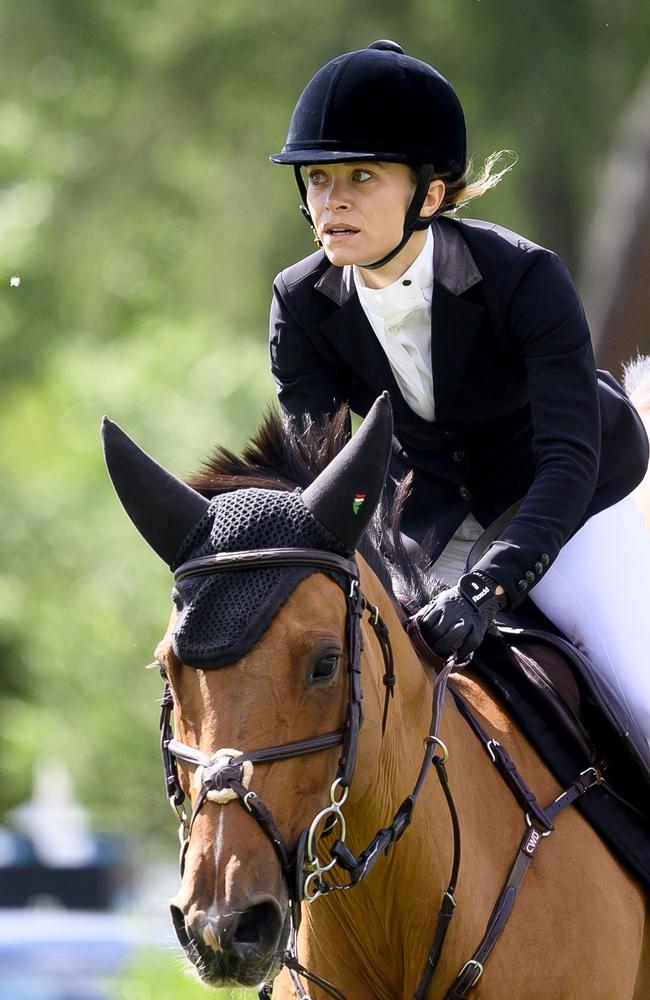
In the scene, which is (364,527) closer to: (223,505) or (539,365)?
(223,505)

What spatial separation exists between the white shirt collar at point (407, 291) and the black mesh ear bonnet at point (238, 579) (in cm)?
104

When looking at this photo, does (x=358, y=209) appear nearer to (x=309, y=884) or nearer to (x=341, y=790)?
(x=341, y=790)

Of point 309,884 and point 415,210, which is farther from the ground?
point 415,210

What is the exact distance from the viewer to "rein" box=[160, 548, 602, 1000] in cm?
281

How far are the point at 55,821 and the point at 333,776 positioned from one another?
514 inches

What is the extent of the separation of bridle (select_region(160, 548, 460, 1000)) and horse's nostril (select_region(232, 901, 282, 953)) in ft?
0.28

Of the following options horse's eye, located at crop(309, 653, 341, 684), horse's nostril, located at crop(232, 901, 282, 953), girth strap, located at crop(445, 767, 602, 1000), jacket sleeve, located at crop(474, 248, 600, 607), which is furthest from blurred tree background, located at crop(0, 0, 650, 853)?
horse's nostril, located at crop(232, 901, 282, 953)

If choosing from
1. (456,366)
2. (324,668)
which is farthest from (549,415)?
(324,668)

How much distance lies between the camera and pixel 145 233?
16828 millimetres

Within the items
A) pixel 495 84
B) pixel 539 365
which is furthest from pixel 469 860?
pixel 495 84

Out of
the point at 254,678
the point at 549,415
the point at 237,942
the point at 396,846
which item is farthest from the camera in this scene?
the point at 549,415

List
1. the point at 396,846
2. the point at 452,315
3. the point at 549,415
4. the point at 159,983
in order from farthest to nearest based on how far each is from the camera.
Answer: the point at 159,983 < the point at 452,315 < the point at 549,415 < the point at 396,846

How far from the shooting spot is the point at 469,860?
3.43 meters

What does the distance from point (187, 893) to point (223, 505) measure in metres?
0.81
